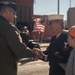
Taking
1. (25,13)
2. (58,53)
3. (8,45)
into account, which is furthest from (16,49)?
(25,13)

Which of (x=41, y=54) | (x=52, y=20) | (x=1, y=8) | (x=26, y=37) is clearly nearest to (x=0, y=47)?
(x=1, y=8)

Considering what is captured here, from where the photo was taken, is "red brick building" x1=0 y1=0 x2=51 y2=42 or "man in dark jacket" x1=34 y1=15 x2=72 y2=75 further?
"red brick building" x1=0 y1=0 x2=51 y2=42

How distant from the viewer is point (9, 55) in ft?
14.2

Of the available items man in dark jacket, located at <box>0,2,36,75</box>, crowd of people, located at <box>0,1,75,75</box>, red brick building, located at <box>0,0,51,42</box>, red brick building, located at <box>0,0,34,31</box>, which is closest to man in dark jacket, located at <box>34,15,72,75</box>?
crowd of people, located at <box>0,1,75,75</box>

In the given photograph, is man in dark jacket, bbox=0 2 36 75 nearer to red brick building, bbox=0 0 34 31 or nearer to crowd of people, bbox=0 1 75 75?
crowd of people, bbox=0 1 75 75

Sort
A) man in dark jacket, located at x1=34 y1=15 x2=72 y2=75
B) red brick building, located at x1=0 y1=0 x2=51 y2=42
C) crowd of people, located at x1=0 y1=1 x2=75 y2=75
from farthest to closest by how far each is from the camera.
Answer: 1. red brick building, located at x1=0 y1=0 x2=51 y2=42
2. man in dark jacket, located at x1=34 y1=15 x2=72 y2=75
3. crowd of people, located at x1=0 y1=1 x2=75 y2=75

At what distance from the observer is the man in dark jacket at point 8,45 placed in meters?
4.28

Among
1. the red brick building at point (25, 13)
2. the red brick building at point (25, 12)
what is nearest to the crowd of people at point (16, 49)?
the red brick building at point (25, 13)

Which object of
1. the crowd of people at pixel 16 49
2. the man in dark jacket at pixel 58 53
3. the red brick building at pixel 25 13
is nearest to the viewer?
the crowd of people at pixel 16 49

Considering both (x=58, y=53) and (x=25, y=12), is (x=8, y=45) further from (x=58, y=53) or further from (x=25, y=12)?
(x=25, y=12)

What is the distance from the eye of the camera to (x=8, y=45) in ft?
14.1

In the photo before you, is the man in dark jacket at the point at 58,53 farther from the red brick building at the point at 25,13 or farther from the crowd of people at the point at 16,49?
the red brick building at the point at 25,13

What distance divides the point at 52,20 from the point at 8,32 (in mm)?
1377

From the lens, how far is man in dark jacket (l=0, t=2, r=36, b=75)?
168 inches
